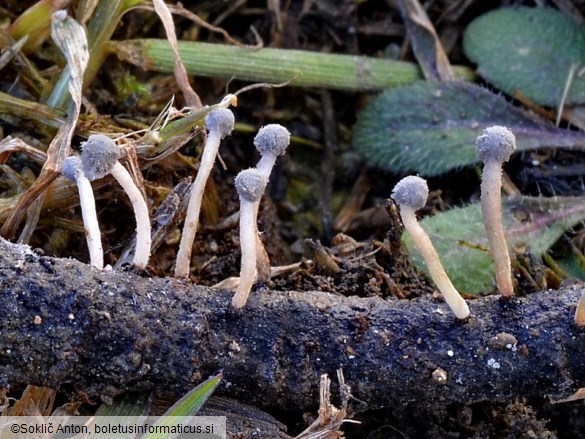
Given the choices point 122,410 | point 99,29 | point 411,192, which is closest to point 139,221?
point 122,410

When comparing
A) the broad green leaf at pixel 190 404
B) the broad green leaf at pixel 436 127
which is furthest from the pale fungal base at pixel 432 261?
the broad green leaf at pixel 436 127

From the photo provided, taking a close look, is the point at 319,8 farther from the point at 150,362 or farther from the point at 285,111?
the point at 150,362

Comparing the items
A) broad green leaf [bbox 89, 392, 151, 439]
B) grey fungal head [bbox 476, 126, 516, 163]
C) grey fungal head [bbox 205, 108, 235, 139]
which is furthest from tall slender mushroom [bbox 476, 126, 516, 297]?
broad green leaf [bbox 89, 392, 151, 439]

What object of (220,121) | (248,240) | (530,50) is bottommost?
(248,240)

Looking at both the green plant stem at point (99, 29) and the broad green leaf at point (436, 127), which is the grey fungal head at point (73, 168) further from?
the broad green leaf at point (436, 127)

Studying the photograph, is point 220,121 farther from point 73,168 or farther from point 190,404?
point 190,404

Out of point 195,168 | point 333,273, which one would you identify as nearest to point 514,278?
point 333,273

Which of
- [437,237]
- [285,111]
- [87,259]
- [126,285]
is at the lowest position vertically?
[126,285]
